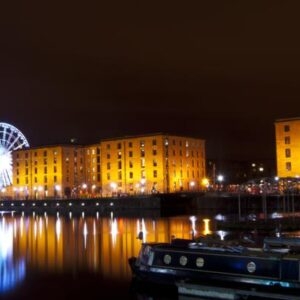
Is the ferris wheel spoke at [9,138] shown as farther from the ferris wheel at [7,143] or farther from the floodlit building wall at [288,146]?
the floodlit building wall at [288,146]

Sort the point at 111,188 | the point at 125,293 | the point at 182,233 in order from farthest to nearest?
the point at 111,188, the point at 182,233, the point at 125,293

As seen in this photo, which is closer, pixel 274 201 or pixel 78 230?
pixel 78 230

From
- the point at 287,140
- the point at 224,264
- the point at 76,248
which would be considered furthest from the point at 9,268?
the point at 287,140

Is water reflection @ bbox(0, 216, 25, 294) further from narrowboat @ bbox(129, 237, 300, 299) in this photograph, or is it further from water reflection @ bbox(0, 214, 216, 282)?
narrowboat @ bbox(129, 237, 300, 299)

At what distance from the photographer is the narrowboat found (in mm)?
26484

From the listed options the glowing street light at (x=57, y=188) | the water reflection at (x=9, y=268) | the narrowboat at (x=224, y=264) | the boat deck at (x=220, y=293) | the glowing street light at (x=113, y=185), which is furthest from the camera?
the glowing street light at (x=57, y=188)

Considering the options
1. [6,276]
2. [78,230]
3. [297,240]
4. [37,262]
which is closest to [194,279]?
[297,240]

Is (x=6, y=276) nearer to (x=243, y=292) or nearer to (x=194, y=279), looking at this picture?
(x=194, y=279)

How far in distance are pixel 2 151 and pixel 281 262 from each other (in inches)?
4529

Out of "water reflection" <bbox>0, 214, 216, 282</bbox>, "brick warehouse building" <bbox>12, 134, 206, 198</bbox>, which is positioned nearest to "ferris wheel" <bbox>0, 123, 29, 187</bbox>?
"brick warehouse building" <bbox>12, 134, 206, 198</bbox>

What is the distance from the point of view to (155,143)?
458 ft

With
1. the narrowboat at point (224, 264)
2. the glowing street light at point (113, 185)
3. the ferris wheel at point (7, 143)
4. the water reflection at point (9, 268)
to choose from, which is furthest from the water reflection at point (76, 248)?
the glowing street light at point (113, 185)

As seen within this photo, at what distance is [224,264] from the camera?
28453mm

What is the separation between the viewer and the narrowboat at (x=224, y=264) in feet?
86.9
